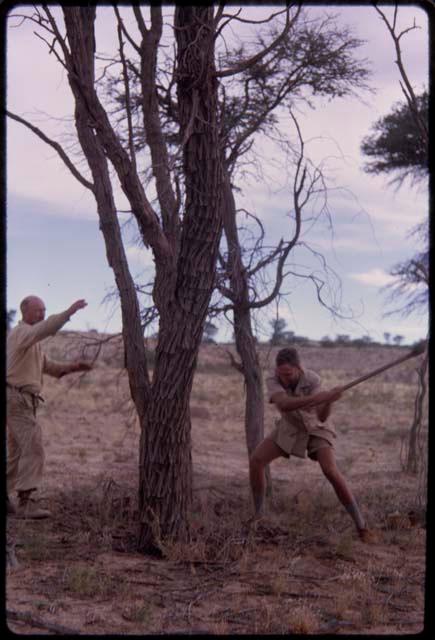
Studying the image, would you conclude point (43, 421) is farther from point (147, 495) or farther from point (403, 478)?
point (147, 495)

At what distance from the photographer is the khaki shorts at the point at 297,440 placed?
7.09 metres

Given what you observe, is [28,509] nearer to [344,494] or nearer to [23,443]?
[23,443]

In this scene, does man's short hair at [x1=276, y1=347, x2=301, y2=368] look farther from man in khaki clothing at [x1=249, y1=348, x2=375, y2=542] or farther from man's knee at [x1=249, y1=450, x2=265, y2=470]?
man's knee at [x1=249, y1=450, x2=265, y2=470]

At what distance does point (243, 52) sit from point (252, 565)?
5224mm

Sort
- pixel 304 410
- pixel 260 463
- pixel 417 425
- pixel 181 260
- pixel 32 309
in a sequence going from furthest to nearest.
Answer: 1. pixel 417 425
2. pixel 32 309
3. pixel 260 463
4. pixel 304 410
5. pixel 181 260

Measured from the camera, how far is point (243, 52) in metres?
9.20

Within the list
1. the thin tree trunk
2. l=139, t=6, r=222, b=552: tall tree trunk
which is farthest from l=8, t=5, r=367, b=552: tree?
the thin tree trunk

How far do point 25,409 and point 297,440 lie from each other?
87.2 inches

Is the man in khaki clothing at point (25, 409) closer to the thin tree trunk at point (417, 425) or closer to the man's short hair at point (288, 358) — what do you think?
the man's short hair at point (288, 358)

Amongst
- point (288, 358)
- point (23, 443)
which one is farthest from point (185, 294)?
point (23, 443)

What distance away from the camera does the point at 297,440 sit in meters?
7.10

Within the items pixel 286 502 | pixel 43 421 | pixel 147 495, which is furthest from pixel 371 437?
pixel 147 495

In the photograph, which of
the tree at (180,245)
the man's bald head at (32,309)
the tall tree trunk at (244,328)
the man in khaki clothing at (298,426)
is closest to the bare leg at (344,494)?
the man in khaki clothing at (298,426)

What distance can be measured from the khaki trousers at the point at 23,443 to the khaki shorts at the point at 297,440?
1.97m
